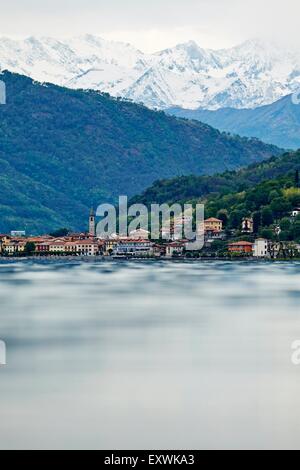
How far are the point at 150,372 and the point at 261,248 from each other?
75.4 m

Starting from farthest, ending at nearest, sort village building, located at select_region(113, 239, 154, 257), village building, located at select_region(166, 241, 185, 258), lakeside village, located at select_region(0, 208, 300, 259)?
1. village building, located at select_region(113, 239, 154, 257)
2. village building, located at select_region(166, 241, 185, 258)
3. lakeside village, located at select_region(0, 208, 300, 259)

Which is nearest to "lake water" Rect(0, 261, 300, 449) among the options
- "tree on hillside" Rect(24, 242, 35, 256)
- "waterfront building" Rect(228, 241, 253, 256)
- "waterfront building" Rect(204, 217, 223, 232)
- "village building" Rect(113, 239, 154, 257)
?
"waterfront building" Rect(228, 241, 253, 256)

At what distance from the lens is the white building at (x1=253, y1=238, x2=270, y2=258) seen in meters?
104

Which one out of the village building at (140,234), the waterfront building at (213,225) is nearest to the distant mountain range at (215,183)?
the village building at (140,234)

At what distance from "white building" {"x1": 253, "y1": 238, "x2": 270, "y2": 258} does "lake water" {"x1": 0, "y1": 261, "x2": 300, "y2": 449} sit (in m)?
52.0

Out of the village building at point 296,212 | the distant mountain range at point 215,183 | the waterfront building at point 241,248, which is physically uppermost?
the distant mountain range at point 215,183

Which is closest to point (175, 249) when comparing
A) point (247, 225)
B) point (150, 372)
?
point (247, 225)

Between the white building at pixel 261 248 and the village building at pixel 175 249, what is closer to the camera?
the white building at pixel 261 248

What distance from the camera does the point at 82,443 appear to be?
23.2 metres

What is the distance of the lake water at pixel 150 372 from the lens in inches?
943

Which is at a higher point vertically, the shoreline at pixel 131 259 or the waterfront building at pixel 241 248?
the waterfront building at pixel 241 248

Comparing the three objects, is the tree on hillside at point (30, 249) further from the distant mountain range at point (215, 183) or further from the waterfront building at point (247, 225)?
the distant mountain range at point (215, 183)

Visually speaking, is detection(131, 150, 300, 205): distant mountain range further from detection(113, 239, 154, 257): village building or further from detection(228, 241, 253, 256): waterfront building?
detection(228, 241, 253, 256): waterfront building

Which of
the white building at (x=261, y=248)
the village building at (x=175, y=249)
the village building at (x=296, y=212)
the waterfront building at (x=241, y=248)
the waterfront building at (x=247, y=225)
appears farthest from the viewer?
the waterfront building at (x=247, y=225)
